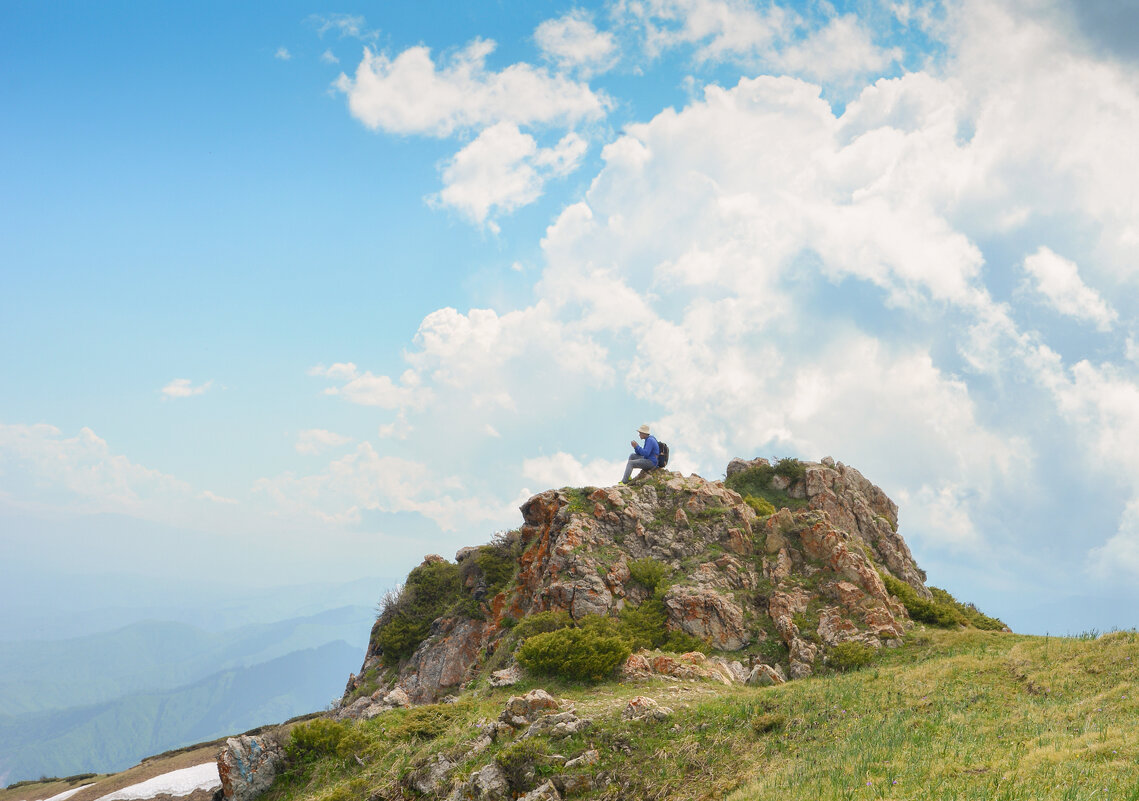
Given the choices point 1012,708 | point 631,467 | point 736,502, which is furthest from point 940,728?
point 631,467

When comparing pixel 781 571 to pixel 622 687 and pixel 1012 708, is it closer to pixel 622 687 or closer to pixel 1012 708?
pixel 622 687

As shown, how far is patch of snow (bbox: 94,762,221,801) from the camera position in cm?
3559

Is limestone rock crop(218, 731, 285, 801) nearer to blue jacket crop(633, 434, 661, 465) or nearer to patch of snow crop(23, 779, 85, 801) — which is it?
blue jacket crop(633, 434, 661, 465)

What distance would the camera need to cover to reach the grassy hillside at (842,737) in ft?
34.2

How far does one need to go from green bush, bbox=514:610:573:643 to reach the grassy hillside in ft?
12.3

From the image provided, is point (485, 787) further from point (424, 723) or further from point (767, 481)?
point (767, 481)

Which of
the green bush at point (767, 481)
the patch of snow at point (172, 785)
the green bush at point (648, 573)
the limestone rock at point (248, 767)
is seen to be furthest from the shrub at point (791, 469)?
the patch of snow at point (172, 785)

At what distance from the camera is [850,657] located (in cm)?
2236

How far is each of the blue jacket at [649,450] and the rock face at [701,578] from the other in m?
1.17

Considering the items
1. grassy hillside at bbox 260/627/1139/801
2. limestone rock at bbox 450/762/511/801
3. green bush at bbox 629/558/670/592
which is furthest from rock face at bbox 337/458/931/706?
limestone rock at bbox 450/762/511/801

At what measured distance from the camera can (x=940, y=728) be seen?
1304 centimetres

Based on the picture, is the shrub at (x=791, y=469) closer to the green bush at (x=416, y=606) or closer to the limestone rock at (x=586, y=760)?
the green bush at (x=416, y=606)

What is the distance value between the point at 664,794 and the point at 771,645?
14.3 m

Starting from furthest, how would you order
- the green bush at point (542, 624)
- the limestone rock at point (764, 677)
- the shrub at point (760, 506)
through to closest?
the shrub at point (760, 506), the green bush at point (542, 624), the limestone rock at point (764, 677)
